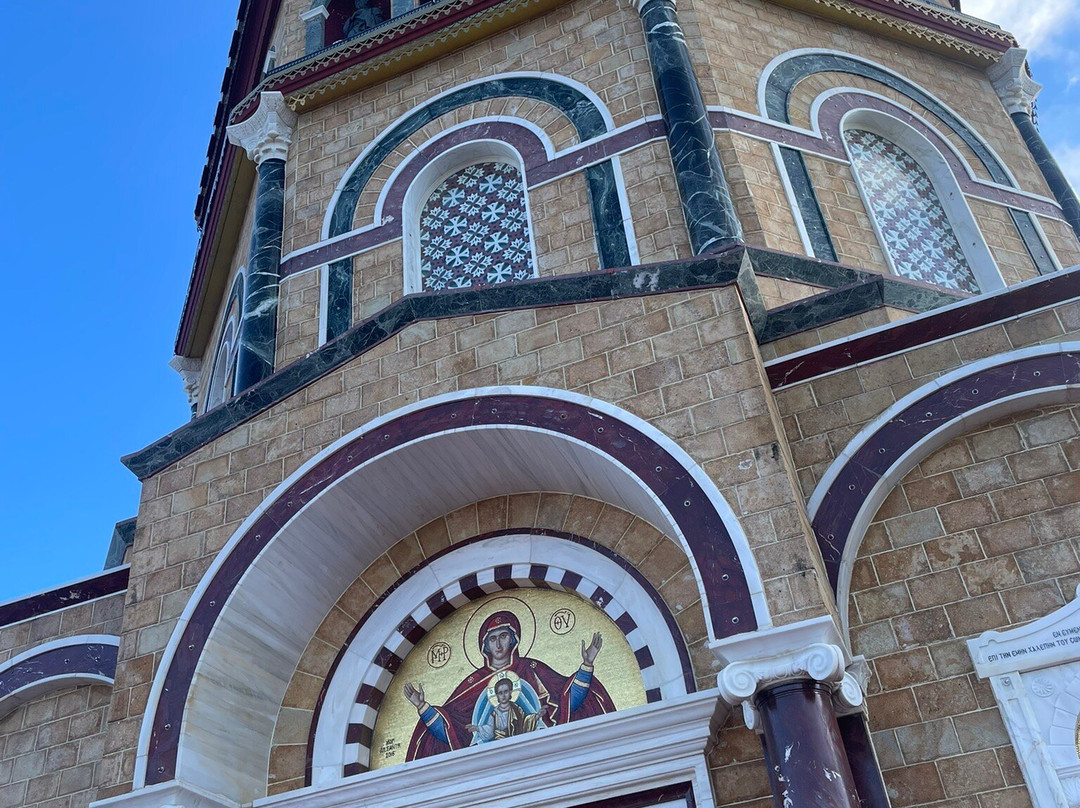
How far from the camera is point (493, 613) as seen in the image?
686 cm

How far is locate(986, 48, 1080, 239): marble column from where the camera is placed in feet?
35.7

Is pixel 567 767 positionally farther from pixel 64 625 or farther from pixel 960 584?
pixel 64 625

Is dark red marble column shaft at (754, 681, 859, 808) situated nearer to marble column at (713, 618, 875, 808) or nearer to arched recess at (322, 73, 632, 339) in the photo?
marble column at (713, 618, 875, 808)

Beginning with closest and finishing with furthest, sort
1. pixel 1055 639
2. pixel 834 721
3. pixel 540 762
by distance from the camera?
1. pixel 834 721
2. pixel 1055 639
3. pixel 540 762

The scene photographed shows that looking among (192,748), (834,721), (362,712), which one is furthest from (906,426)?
(192,748)

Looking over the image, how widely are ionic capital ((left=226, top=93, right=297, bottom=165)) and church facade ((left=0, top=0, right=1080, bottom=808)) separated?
2424 mm

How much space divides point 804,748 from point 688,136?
5.61 meters

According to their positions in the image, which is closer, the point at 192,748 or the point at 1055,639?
the point at 1055,639

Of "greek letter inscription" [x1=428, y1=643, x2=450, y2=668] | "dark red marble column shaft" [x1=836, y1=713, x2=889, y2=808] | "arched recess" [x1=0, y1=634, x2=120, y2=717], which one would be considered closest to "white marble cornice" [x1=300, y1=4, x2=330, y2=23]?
"arched recess" [x1=0, y1=634, x2=120, y2=717]

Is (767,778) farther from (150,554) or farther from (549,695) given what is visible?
(150,554)

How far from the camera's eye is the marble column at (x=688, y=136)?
326 inches

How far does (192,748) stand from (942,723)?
4.14 m

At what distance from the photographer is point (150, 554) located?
22.5 feet

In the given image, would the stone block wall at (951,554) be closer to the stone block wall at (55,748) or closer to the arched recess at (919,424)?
the arched recess at (919,424)
